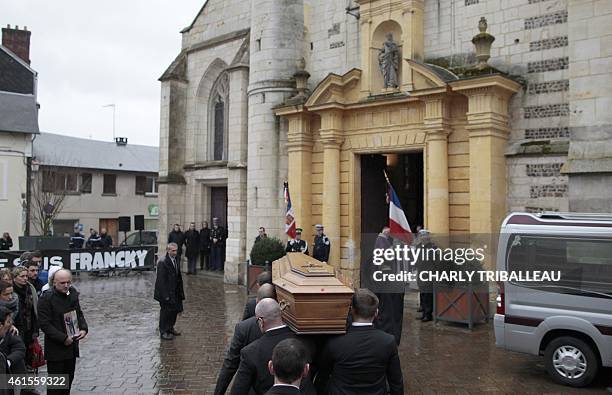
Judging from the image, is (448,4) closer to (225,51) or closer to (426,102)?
(426,102)

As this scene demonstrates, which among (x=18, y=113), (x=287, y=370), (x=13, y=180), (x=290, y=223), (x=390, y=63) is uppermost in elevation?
(x=18, y=113)

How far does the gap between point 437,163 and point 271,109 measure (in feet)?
17.5

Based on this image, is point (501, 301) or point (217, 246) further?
point (217, 246)

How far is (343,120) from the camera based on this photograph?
46.0 feet

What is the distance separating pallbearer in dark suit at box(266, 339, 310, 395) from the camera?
9.88 feet

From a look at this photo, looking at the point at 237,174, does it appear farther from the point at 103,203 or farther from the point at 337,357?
the point at 103,203

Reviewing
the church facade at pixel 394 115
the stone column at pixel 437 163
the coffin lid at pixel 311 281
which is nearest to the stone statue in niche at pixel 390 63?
the church facade at pixel 394 115

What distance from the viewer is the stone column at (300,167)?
14383 millimetres

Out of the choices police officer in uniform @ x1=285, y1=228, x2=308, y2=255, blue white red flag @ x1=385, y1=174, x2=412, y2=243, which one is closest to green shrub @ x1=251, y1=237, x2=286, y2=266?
police officer in uniform @ x1=285, y1=228, x2=308, y2=255

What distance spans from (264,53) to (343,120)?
10.7ft

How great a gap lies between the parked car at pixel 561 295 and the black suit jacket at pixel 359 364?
12.9ft

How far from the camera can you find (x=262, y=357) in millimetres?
3557

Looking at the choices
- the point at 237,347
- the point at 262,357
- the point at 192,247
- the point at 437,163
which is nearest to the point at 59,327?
the point at 237,347

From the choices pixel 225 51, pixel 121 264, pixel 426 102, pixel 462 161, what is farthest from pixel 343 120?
pixel 121 264
